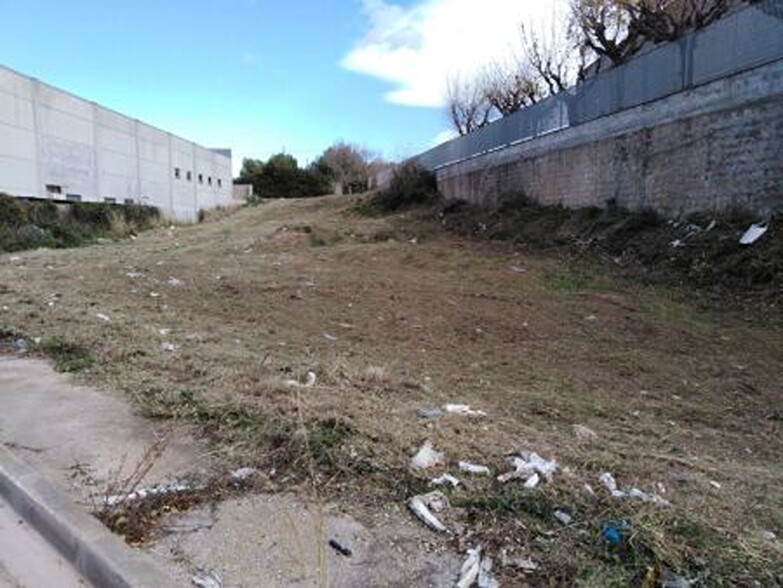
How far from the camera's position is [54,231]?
22562 millimetres

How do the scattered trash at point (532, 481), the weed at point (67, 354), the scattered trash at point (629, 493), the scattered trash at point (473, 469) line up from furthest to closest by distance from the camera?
the weed at point (67, 354)
the scattered trash at point (473, 469)
the scattered trash at point (532, 481)
the scattered trash at point (629, 493)

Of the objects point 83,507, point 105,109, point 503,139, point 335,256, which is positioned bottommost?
point 83,507

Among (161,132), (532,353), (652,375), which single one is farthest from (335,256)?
(161,132)

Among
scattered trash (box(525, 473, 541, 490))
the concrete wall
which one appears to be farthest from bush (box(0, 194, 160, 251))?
scattered trash (box(525, 473, 541, 490))

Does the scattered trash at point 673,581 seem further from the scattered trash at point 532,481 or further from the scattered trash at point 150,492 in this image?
the scattered trash at point 150,492

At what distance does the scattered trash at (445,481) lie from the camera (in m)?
3.46

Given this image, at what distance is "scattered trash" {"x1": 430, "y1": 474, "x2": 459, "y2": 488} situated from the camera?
346 centimetres

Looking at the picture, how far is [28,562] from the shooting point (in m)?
3.05

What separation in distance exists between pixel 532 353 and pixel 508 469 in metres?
3.31

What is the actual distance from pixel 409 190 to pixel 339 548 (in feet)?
80.1

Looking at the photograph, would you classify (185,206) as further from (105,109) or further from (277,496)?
(277,496)

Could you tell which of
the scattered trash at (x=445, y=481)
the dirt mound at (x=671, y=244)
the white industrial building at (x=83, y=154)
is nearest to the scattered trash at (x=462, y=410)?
the scattered trash at (x=445, y=481)

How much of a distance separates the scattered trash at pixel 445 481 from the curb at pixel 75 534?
4.19 ft

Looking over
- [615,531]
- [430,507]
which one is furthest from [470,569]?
[615,531]
